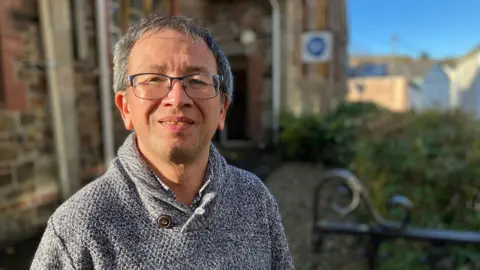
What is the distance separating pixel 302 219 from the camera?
Result: 5168 millimetres

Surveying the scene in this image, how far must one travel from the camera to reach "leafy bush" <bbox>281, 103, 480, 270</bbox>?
10.1ft

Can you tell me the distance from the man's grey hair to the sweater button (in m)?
0.34

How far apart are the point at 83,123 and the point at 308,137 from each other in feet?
17.9

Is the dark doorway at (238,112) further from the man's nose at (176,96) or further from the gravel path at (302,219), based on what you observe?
the man's nose at (176,96)

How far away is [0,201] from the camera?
145 inches

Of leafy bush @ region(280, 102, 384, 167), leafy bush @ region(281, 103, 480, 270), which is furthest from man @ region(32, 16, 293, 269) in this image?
leafy bush @ region(280, 102, 384, 167)

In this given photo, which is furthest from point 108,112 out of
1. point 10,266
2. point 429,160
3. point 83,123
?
point 429,160

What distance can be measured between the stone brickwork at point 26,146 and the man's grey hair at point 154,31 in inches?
125

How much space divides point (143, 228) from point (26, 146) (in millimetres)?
3607

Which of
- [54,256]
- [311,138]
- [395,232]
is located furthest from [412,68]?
[54,256]

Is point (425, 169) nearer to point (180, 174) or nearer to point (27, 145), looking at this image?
point (180, 174)

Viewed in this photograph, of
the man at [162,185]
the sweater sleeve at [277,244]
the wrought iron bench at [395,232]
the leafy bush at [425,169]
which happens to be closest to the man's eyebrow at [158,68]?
the man at [162,185]

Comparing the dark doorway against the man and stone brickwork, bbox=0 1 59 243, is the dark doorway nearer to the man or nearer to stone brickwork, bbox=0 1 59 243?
stone brickwork, bbox=0 1 59 243

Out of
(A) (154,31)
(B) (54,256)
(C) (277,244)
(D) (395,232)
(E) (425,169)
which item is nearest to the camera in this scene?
(B) (54,256)
